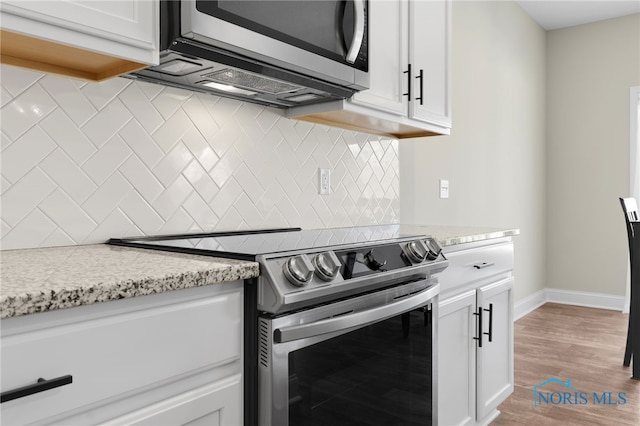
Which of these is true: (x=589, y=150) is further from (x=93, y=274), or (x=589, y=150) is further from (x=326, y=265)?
(x=93, y=274)

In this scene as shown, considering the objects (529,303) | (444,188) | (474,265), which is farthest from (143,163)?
(529,303)

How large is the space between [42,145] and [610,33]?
202 inches

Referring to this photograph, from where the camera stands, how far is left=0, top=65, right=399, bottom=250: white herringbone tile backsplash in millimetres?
1281

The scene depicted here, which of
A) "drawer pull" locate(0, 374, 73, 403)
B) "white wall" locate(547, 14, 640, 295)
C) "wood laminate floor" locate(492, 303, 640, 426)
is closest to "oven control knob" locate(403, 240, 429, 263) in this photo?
"drawer pull" locate(0, 374, 73, 403)

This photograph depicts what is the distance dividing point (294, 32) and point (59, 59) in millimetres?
664

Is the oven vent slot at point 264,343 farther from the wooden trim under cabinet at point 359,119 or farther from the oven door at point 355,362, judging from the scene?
the wooden trim under cabinet at point 359,119

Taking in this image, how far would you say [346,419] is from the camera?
1289 millimetres

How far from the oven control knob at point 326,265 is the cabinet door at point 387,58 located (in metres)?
0.86

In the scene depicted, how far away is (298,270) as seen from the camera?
3.59 feet

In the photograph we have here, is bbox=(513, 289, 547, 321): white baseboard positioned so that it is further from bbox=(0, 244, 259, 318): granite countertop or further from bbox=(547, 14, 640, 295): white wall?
bbox=(0, 244, 259, 318): granite countertop

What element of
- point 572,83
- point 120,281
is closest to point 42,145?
point 120,281

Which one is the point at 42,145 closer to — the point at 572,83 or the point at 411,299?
the point at 411,299

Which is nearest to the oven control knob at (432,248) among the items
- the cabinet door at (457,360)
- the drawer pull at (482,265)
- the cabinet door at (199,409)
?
the cabinet door at (457,360)

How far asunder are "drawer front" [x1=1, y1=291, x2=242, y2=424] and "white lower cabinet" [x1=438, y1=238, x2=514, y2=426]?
3.36 ft
